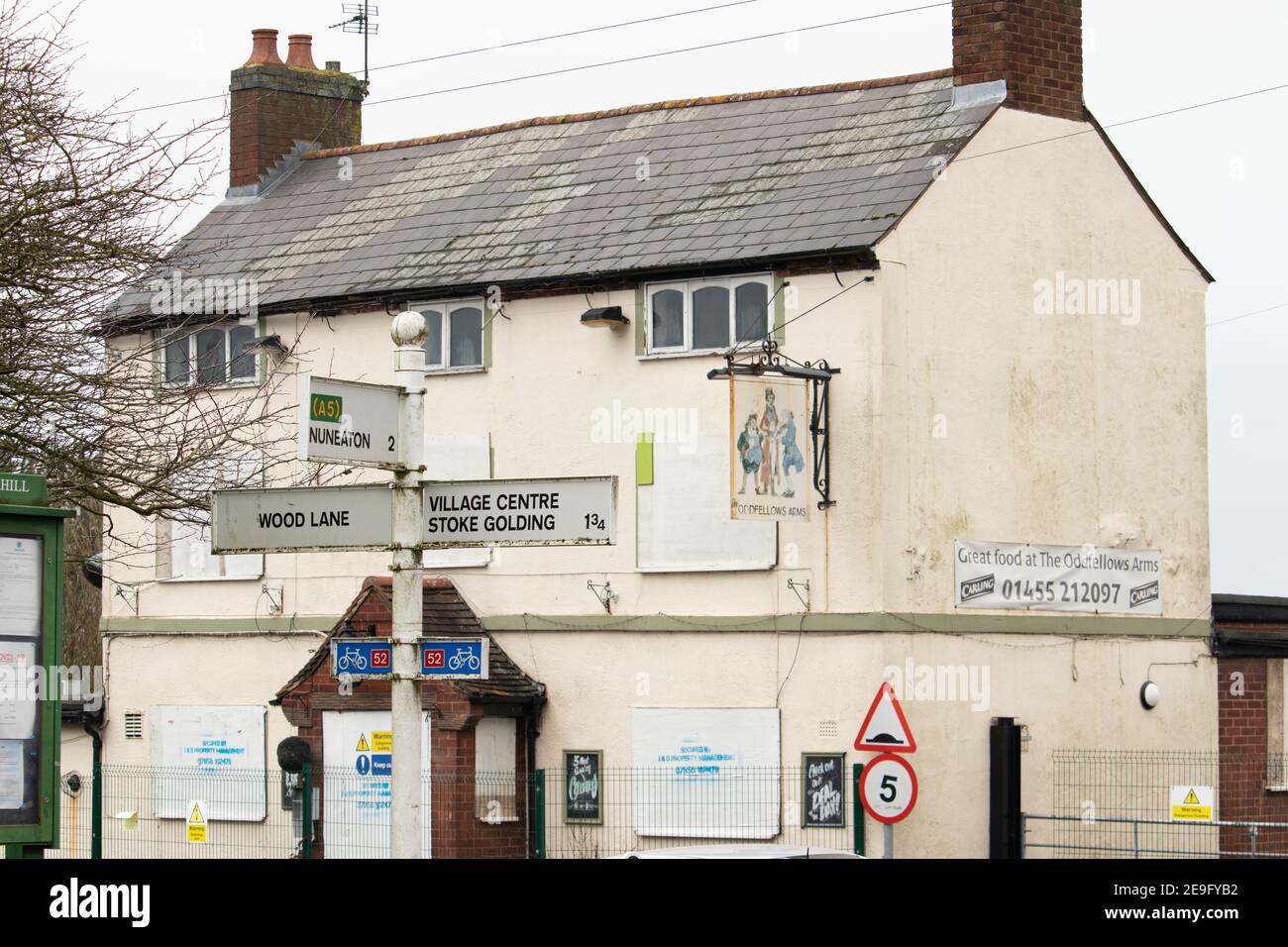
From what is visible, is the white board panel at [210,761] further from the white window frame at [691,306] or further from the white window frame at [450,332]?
the white window frame at [691,306]

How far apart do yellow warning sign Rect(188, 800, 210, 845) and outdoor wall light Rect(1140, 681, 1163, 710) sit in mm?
11575

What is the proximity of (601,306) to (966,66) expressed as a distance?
16.6ft

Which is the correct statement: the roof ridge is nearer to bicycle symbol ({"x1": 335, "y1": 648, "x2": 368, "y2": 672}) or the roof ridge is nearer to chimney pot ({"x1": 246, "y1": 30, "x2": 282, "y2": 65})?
chimney pot ({"x1": 246, "y1": 30, "x2": 282, "y2": 65})

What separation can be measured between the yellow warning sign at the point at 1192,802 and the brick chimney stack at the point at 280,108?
15.5m

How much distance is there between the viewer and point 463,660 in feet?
39.3

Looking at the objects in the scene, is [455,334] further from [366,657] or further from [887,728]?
[366,657]

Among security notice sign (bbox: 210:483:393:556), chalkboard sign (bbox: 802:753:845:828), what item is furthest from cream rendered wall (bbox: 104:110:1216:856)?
security notice sign (bbox: 210:483:393:556)

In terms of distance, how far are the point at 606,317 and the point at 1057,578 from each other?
5929mm

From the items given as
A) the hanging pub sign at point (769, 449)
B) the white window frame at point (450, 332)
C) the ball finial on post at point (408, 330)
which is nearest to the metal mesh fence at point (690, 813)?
the hanging pub sign at point (769, 449)
